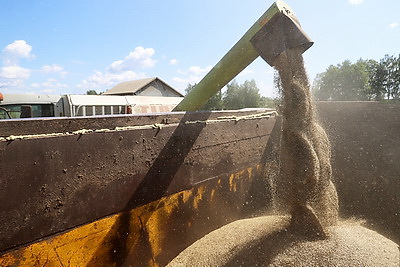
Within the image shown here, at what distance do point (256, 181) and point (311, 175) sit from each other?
A: 1.59m

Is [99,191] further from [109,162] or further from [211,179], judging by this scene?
[211,179]

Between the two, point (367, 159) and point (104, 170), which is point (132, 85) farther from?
point (104, 170)

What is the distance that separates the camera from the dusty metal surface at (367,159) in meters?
4.31

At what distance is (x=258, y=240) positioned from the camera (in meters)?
2.81

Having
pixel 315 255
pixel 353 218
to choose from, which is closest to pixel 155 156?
pixel 315 255

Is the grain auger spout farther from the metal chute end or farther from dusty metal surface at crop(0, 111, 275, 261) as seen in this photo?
dusty metal surface at crop(0, 111, 275, 261)

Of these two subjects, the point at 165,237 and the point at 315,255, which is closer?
the point at 315,255

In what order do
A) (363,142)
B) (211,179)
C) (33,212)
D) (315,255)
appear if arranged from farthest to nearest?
(363,142)
(211,179)
(315,255)
(33,212)

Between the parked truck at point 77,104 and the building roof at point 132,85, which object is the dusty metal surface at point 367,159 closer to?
the parked truck at point 77,104

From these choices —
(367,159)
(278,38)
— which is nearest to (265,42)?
(278,38)

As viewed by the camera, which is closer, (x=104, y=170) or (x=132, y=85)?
(x=104, y=170)

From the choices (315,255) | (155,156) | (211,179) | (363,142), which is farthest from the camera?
(363,142)

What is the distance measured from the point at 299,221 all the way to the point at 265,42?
1.95 m

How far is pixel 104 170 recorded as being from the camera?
2.16 metres
